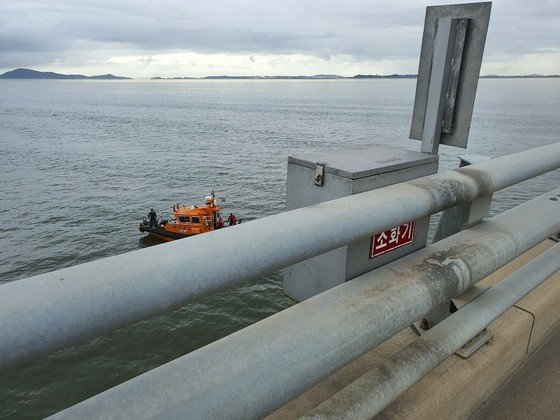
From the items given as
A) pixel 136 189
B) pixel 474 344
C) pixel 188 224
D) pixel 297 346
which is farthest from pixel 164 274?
pixel 136 189

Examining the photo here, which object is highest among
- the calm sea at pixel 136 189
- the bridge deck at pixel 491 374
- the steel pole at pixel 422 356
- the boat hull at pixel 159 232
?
the steel pole at pixel 422 356

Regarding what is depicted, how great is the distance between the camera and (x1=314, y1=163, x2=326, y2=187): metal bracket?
182 centimetres

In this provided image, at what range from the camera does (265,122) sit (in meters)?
86.4

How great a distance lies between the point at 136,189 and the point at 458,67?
3608 centimetres

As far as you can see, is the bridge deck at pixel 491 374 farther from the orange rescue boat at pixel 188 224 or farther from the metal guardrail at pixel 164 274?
the orange rescue boat at pixel 188 224

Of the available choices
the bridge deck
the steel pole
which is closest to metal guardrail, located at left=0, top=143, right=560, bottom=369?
the steel pole

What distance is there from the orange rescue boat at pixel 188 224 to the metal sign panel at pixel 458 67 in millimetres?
22453

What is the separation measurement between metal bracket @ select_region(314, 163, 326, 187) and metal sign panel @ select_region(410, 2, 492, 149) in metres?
0.88

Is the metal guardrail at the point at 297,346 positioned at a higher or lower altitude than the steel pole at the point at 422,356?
higher

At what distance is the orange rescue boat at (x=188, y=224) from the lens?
81.0 ft

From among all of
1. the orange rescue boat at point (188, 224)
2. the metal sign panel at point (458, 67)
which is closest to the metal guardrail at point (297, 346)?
the metal sign panel at point (458, 67)

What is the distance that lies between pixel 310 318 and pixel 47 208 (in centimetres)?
3455

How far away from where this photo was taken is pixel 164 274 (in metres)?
0.93

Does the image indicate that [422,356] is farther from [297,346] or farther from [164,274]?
[164,274]
